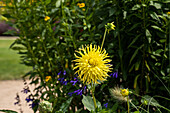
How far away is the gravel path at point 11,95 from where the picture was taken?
332cm

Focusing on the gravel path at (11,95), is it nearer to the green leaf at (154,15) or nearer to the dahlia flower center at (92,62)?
the green leaf at (154,15)

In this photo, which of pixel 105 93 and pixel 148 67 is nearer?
pixel 148 67

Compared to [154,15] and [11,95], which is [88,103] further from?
[11,95]

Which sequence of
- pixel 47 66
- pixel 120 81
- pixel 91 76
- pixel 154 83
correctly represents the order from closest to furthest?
pixel 91 76
pixel 154 83
pixel 120 81
pixel 47 66

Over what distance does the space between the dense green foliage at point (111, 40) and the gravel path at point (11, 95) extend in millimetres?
1245

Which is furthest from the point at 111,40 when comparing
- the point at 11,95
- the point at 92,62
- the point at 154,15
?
the point at 11,95

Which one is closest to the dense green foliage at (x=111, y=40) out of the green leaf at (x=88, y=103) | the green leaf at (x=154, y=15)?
the green leaf at (x=154, y=15)

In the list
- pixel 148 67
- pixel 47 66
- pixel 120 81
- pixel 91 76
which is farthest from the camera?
pixel 47 66

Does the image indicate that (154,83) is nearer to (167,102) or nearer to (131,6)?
(167,102)

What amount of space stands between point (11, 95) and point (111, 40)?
260 centimetres

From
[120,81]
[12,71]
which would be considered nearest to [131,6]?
[120,81]

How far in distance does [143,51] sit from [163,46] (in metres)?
0.23

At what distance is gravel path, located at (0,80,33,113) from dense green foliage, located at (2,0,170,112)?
1.25 metres

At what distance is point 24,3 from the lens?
7.11ft
